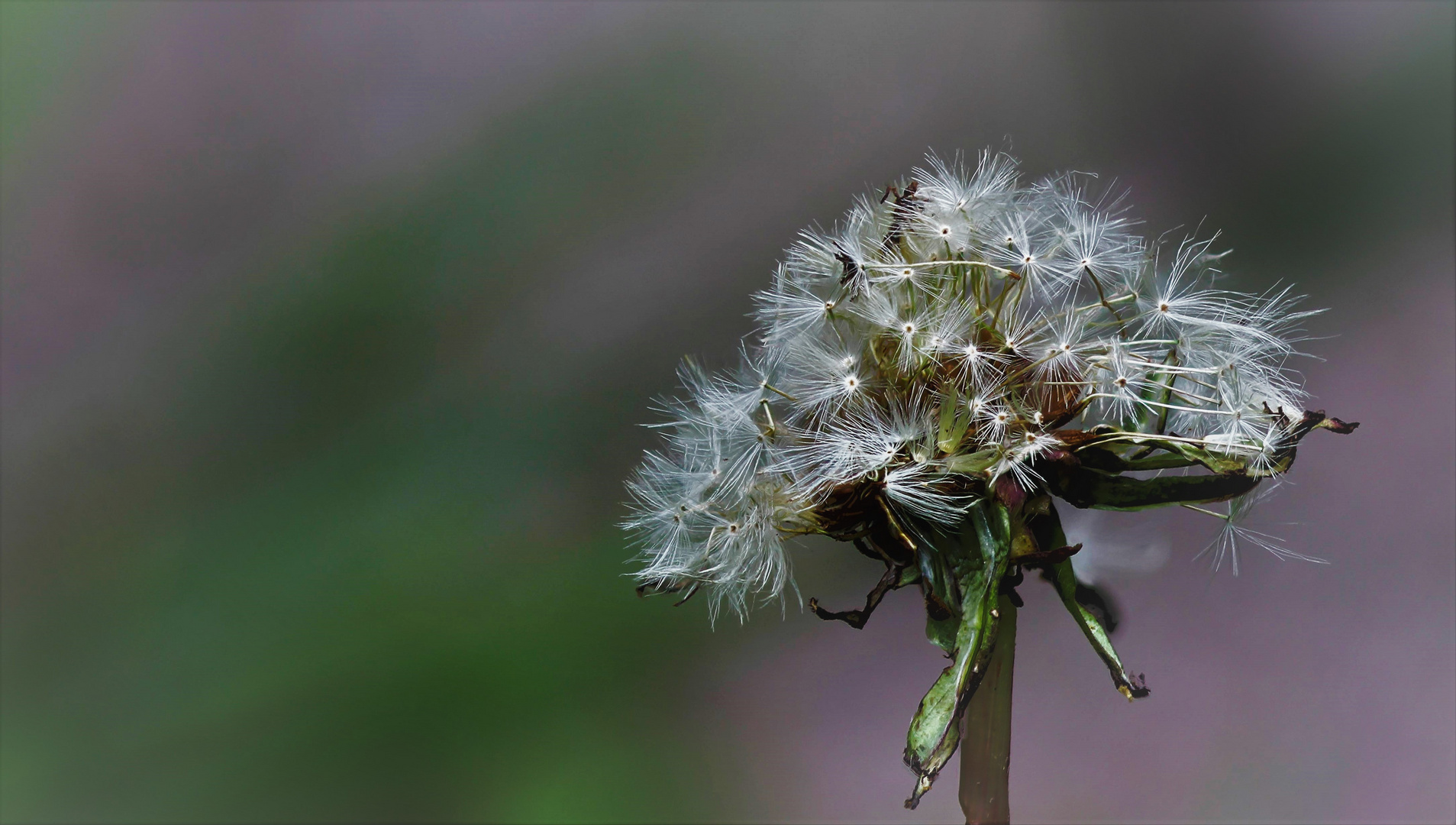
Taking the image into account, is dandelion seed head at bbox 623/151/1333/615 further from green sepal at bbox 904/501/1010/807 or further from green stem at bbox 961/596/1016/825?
green stem at bbox 961/596/1016/825

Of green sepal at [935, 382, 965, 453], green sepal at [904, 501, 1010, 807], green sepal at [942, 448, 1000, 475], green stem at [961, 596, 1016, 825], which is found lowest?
green stem at [961, 596, 1016, 825]

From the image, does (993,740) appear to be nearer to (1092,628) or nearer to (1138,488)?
(1092,628)

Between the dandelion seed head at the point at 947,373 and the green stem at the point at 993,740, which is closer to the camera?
the dandelion seed head at the point at 947,373

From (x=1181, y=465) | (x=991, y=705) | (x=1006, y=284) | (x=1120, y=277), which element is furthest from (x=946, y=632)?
(x=1120, y=277)

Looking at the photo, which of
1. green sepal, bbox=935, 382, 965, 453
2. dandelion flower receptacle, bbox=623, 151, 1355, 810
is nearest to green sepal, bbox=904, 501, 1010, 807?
dandelion flower receptacle, bbox=623, 151, 1355, 810

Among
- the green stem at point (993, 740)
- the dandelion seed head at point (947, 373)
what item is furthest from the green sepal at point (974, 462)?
the green stem at point (993, 740)

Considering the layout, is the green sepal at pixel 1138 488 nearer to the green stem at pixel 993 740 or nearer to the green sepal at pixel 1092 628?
the green sepal at pixel 1092 628

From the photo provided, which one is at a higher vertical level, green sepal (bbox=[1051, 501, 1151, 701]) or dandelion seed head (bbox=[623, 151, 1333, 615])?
dandelion seed head (bbox=[623, 151, 1333, 615])

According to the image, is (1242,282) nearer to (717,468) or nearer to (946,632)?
(946,632)
